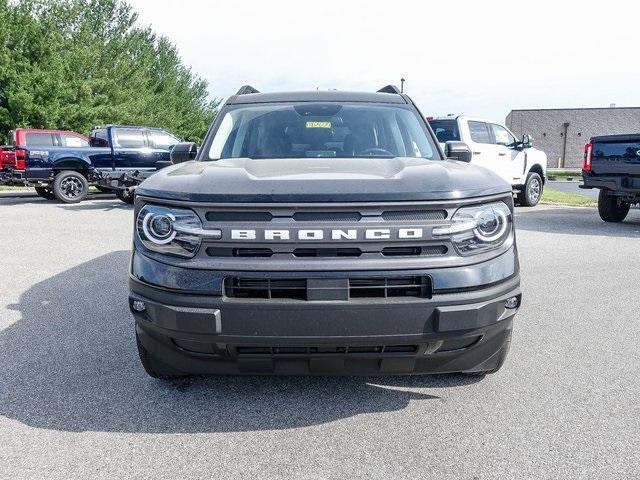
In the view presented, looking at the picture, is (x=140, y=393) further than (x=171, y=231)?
Yes

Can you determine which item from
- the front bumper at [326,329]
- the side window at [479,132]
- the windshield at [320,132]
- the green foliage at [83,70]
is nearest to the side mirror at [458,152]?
the windshield at [320,132]

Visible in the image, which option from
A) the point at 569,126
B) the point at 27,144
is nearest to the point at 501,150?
the point at 27,144

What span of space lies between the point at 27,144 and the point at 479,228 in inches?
617

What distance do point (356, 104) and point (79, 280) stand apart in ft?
12.0

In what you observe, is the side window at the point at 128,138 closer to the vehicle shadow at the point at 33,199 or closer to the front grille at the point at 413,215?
the vehicle shadow at the point at 33,199

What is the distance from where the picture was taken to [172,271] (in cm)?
252

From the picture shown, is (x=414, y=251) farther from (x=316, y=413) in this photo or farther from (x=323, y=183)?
(x=316, y=413)

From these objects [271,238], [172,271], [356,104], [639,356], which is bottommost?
[639,356]

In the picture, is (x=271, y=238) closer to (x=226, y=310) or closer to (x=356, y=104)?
(x=226, y=310)

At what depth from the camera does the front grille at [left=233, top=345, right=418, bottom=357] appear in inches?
99.5

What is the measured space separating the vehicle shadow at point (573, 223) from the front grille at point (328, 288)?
26.5ft

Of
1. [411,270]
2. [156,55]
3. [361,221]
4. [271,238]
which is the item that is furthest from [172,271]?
[156,55]

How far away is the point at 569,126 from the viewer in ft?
199

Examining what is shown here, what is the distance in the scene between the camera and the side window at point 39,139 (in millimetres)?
15462
